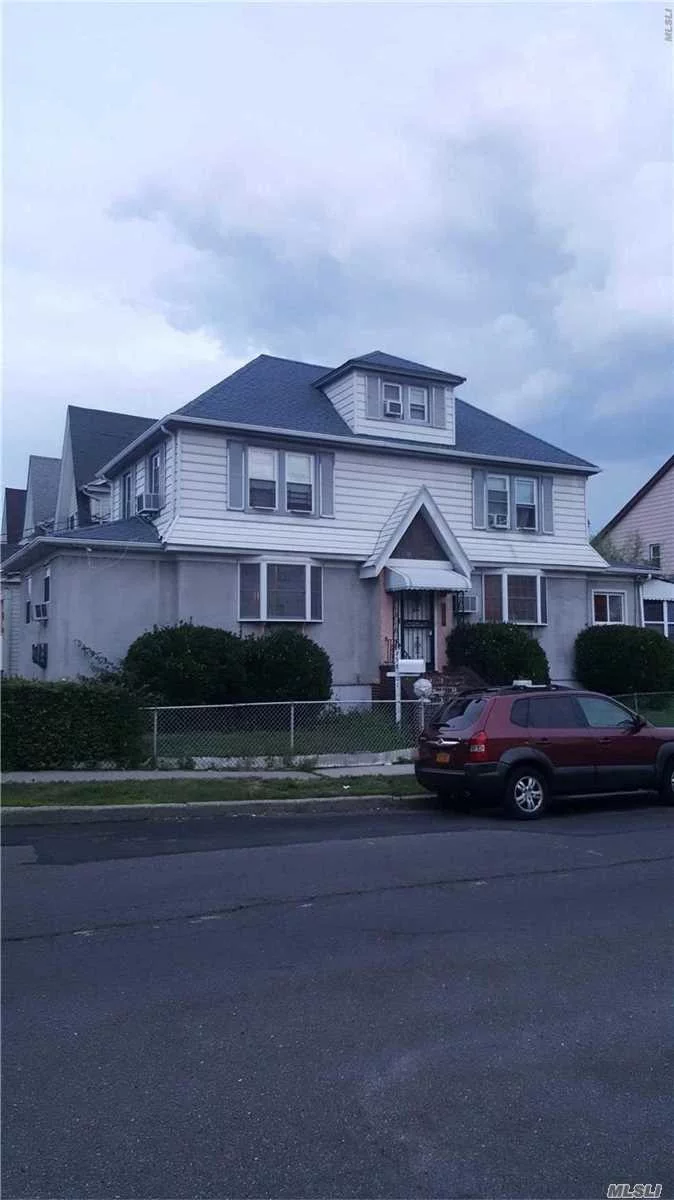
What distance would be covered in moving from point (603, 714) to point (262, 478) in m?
11.8

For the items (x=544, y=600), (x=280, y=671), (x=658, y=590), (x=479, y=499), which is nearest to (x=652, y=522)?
(x=658, y=590)

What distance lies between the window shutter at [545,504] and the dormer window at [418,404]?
12.4 ft

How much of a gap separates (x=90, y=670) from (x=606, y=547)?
30205 millimetres

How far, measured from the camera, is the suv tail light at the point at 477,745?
13664mm

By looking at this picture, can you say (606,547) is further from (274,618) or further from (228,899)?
(228,899)

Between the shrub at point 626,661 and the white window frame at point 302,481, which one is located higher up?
the white window frame at point 302,481

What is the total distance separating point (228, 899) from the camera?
8.94m

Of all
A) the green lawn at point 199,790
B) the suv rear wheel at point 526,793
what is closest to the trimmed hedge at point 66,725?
the green lawn at point 199,790


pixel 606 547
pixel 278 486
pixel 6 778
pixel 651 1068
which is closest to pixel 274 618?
pixel 278 486

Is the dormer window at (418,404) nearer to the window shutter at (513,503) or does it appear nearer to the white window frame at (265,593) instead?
the window shutter at (513,503)

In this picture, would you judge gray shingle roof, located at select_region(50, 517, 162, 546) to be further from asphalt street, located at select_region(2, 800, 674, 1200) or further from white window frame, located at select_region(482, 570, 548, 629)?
asphalt street, located at select_region(2, 800, 674, 1200)

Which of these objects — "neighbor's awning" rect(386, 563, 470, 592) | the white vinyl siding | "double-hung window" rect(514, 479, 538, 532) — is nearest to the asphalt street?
the white vinyl siding

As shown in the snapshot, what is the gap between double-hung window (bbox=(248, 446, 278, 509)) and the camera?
24.3 metres

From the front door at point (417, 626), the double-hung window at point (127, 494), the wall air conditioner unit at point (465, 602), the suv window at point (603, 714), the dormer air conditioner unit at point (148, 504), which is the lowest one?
the suv window at point (603, 714)
